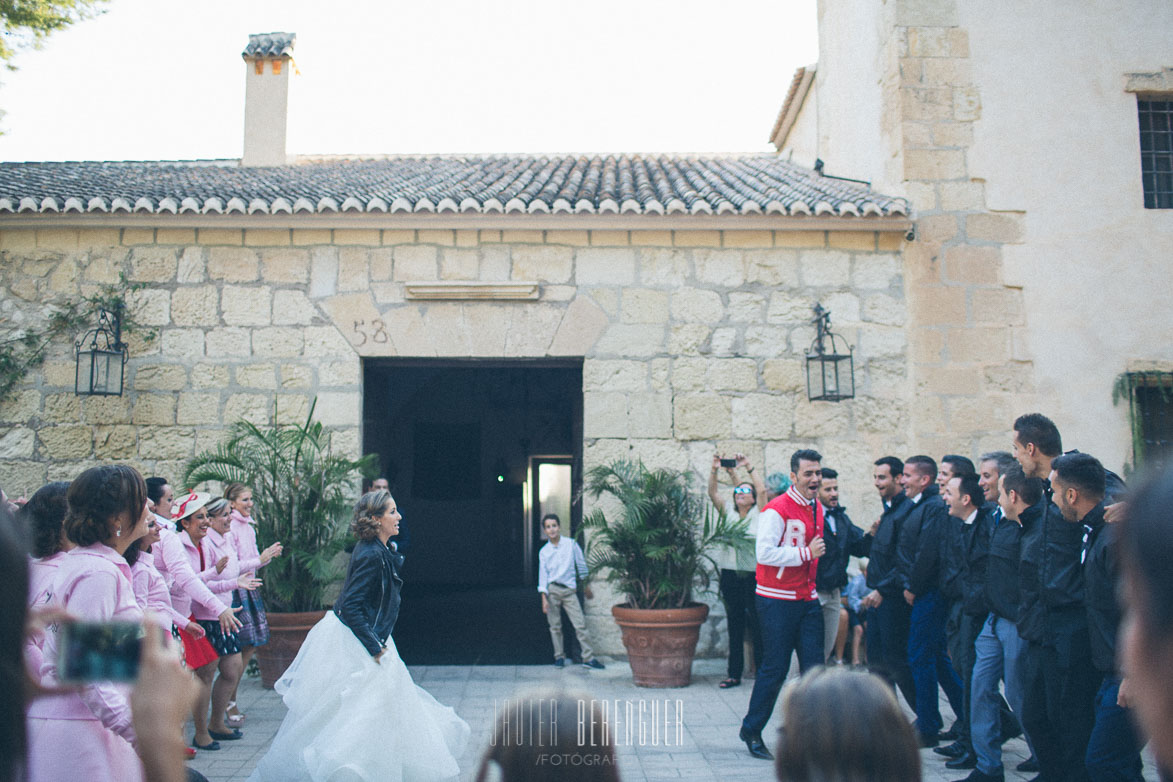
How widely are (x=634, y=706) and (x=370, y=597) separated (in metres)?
2.67

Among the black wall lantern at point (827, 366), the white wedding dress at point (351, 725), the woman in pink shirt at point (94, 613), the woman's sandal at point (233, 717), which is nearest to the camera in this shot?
the woman in pink shirt at point (94, 613)

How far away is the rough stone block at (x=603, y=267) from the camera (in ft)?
27.1

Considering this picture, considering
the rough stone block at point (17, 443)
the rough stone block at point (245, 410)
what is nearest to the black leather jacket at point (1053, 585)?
the rough stone block at point (245, 410)

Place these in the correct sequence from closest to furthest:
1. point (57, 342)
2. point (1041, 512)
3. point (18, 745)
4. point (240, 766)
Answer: point (18, 745) → point (1041, 512) → point (240, 766) → point (57, 342)

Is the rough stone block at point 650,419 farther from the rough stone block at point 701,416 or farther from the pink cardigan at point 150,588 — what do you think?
the pink cardigan at point 150,588

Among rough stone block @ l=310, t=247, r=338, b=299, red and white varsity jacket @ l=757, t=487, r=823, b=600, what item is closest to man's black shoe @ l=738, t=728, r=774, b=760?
red and white varsity jacket @ l=757, t=487, r=823, b=600

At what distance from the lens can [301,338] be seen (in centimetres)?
811

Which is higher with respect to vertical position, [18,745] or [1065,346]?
[1065,346]

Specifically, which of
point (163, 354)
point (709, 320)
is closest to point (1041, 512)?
point (709, 320)

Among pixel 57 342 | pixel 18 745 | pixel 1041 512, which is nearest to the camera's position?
pixel 18 745

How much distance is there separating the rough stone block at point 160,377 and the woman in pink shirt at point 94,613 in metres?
5.61

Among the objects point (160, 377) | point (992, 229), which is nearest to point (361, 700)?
point (160, 377)

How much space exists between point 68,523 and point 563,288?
5852 mm

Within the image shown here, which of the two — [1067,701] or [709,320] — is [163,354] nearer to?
[709,320]
